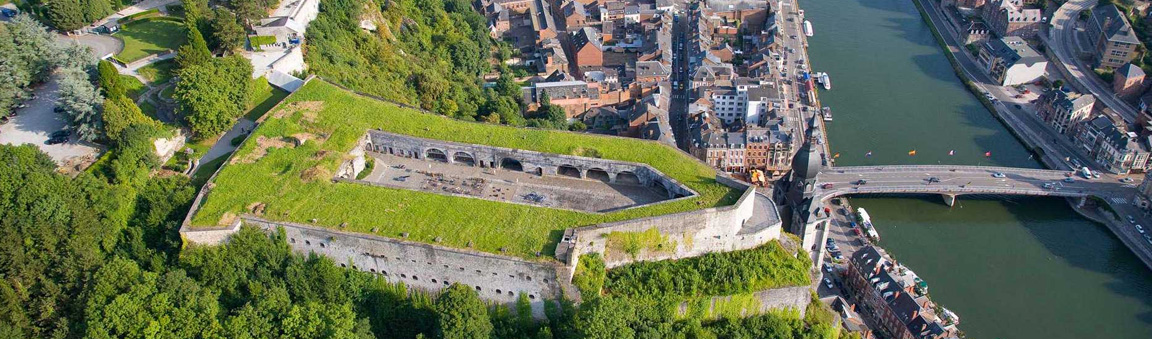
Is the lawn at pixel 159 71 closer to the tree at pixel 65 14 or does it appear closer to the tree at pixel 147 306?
the tree at pixel 65 14

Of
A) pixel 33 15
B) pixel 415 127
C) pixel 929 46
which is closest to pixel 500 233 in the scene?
pixel 415 127

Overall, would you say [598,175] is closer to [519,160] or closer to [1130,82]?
[519,160]

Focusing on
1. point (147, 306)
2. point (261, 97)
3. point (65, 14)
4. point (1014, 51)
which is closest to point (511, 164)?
point (261, 97)

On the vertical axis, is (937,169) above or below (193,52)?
below

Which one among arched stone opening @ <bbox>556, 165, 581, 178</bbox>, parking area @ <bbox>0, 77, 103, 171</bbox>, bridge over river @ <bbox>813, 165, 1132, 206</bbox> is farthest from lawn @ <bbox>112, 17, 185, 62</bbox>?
bridge over river @ <bbox>813, 165, 1132, 206</bbox>

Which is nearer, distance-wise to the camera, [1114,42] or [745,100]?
[745,100]

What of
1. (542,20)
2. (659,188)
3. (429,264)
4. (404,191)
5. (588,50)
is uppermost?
(404,191)

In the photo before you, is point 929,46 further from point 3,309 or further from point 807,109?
point 3,309
